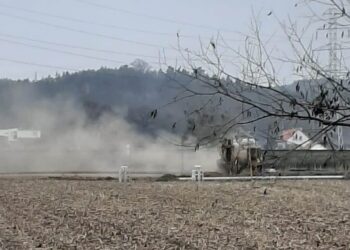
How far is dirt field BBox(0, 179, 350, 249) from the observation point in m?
11.3

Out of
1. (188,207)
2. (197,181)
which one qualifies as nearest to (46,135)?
(197,181)

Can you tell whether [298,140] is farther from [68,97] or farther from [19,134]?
[68,97]

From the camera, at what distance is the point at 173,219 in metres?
14.3

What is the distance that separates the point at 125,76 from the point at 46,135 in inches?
345

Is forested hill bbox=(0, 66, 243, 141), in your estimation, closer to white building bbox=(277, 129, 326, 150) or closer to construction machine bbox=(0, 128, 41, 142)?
construction machine bbox=(0, 128, 41, 142)

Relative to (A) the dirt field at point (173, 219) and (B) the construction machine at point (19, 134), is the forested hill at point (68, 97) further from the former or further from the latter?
(A) the dirt field at point (173, 219)

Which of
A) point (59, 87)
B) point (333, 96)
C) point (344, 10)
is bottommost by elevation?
point (333, 96)

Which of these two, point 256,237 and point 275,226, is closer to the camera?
point 256,237

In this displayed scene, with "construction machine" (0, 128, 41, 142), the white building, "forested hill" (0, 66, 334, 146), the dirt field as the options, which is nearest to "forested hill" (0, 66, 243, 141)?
"forested hill" (0, 66, 334, 146)

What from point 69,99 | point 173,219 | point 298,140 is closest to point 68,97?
point 69,99

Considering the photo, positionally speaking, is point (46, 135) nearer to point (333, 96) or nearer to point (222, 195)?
point (222, 195)

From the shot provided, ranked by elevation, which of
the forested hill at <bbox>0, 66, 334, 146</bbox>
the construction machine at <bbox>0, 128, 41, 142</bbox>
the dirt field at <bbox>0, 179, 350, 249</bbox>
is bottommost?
the dirt field at <bbox>0, 179, 350, 249</bbox>

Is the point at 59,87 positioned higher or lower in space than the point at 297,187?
higher

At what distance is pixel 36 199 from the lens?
18594 millimetres
